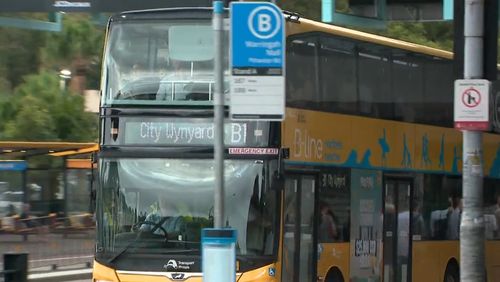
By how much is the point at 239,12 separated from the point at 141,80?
484 cm

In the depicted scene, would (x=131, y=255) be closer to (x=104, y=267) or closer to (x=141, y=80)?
(x=104, y=267)

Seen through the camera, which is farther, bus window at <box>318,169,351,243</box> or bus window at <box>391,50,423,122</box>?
bus window at <box>391,50,423,122</box>

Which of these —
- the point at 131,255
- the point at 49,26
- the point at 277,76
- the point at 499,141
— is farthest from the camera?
the point at 49,26

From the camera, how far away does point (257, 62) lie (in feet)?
29.1

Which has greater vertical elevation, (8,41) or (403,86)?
(8,41)

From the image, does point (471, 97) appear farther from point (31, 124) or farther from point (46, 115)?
point (46, 115)

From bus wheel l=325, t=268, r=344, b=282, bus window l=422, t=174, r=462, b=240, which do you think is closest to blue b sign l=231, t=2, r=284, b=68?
bus wheel l=325, t=268, r=344, b=282

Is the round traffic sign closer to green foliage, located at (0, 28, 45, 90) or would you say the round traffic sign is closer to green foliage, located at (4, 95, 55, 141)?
green foliage, located at (4, 95, 55, 141)

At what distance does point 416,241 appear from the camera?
57.0ft

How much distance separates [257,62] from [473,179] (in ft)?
14.4

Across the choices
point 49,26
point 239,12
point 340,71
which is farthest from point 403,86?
point 49,26

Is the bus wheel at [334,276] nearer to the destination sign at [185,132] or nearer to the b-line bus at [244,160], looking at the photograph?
the b-line bus at [244,160]

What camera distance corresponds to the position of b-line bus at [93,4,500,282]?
13.1 metres

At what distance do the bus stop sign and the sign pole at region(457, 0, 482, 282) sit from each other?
13.8 feet
